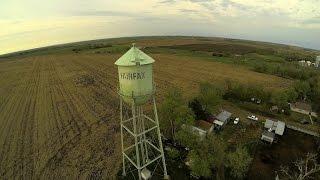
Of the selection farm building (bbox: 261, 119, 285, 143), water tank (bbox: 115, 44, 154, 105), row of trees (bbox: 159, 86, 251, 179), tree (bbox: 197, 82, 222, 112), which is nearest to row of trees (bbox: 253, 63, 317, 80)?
farm building (bbox: 261, 119, 285, 143)

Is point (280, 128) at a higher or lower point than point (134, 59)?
lower

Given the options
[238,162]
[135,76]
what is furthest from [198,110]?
[135,76]

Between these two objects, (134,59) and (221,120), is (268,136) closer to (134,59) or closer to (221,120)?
(221,120)

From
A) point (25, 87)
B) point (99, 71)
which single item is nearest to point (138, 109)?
→ point (25, 87)

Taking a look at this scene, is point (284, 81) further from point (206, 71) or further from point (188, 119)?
point (188, 119)

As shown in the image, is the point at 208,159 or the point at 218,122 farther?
the point at 218,122

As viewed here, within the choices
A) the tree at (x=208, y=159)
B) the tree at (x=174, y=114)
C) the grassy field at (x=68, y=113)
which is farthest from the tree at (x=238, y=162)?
the grassy field at (x=68, y=113)

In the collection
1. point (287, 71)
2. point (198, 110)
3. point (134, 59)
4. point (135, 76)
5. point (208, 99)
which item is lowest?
point (198, 110)
